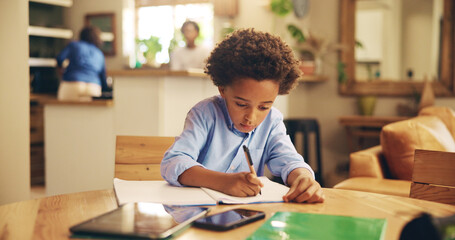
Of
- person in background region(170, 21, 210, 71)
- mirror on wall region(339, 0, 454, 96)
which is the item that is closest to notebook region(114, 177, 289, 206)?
person in background region(170, 21, 210, 71)

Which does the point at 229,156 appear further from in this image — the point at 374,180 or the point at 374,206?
the point at 374,180

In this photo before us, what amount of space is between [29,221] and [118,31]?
6.14 metres

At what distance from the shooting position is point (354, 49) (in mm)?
4789

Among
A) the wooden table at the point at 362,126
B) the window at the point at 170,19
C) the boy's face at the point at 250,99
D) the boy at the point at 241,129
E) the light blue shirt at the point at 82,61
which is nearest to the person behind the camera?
the boy at the point at 241,129

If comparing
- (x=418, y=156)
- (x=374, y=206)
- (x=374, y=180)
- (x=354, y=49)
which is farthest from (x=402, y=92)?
(x=374, y=206)

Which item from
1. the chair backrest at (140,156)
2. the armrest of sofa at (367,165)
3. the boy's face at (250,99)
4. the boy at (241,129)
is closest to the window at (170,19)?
the armrest of sofa at (367,165)

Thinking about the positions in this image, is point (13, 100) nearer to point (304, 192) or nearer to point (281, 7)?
point (304, 192)

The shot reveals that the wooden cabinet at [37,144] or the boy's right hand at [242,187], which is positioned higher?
the boy's right hand at [242,187]

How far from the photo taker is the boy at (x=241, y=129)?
111 centimetres

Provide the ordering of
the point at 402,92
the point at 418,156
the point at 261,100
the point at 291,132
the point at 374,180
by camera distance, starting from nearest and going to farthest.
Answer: the point at 261,100 → the point at 418,156 → the point at 374,180 → the point at 291,132 → the point at 402,92

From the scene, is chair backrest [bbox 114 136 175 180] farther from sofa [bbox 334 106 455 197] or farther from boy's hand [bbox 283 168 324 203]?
sofa [bbox 334 106 455 197]

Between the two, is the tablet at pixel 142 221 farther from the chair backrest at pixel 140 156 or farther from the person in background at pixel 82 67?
the person in background at pixel 82 67

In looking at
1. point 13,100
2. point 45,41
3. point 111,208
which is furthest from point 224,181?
point 45,41

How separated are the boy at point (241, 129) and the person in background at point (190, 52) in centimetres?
313
